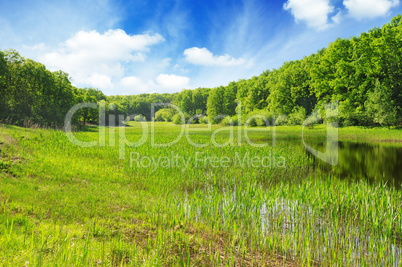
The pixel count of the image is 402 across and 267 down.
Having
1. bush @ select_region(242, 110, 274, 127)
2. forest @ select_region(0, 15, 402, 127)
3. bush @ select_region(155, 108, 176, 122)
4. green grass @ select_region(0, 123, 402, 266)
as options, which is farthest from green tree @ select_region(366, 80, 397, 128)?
bush @ select_region(155, 108, 176, 122)

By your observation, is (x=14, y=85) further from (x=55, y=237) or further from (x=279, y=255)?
(x=279, y=255)

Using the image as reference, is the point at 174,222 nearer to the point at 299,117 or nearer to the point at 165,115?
the point at 299,117

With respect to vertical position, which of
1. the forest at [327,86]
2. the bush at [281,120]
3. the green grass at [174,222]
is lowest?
the green grass at [174,222]

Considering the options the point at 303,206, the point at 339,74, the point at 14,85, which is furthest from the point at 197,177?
the point at 339,74

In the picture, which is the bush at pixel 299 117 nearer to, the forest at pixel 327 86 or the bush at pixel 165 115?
the forest at pixel 327 86

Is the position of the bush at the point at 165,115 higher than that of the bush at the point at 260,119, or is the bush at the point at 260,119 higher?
the bush at the point at 165,115

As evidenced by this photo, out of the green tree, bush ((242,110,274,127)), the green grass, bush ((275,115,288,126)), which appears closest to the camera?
the green grass

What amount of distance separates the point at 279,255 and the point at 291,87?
5803 cm

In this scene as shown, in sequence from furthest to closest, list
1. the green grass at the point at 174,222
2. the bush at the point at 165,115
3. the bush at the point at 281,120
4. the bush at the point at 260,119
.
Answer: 1. the bush at the point at 165,115
2. the bush at the point at 260,119
3. the bush at the point at 281,120
4. the green grass at the point at 174,222

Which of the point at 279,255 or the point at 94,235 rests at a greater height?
the point at 94,235

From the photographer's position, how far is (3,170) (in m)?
8.32

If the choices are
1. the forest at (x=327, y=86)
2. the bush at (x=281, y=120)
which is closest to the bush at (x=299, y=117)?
the forest at (x=327, y=86)

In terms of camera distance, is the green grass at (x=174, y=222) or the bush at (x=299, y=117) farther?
the bush at (x=299, y=117)

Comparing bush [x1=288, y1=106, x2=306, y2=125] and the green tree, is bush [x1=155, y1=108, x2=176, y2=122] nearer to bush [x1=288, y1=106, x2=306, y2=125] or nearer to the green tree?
bush [x1=288, y1=106, x2=306, y2=125]
